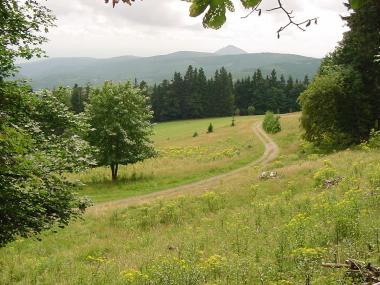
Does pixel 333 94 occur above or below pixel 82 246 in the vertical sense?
above

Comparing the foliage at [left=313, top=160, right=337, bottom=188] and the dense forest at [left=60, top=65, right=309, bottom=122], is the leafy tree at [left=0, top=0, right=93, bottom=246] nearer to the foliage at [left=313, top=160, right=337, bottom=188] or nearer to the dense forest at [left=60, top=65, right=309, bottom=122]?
the foliage at [left=313, top=160, right=337, bottom=188]

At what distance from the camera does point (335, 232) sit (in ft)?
34.8

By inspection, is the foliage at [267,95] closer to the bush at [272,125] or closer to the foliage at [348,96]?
the bush at [272,125]

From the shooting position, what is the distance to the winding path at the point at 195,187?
2355cm

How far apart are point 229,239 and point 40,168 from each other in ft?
20.0

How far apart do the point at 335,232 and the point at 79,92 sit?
84422 mm

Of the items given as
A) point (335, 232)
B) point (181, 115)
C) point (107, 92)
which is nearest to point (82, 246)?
point (335, 232)

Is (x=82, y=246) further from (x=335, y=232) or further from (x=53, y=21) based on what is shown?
(x=335, y=232)

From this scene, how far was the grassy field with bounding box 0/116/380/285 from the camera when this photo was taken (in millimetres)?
9227

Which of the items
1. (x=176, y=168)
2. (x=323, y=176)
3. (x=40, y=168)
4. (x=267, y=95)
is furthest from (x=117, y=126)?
(x=267, y=95)

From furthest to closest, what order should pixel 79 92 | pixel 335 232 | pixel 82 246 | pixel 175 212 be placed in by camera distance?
pixel 79 92 → pixel 175 212 → pixel 82 246 → pixel 335 232

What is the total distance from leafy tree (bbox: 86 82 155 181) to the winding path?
21.4ft

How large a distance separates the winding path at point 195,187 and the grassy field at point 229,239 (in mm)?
2622

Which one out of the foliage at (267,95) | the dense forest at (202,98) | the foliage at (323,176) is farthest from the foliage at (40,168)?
the foliage at (267,95)
